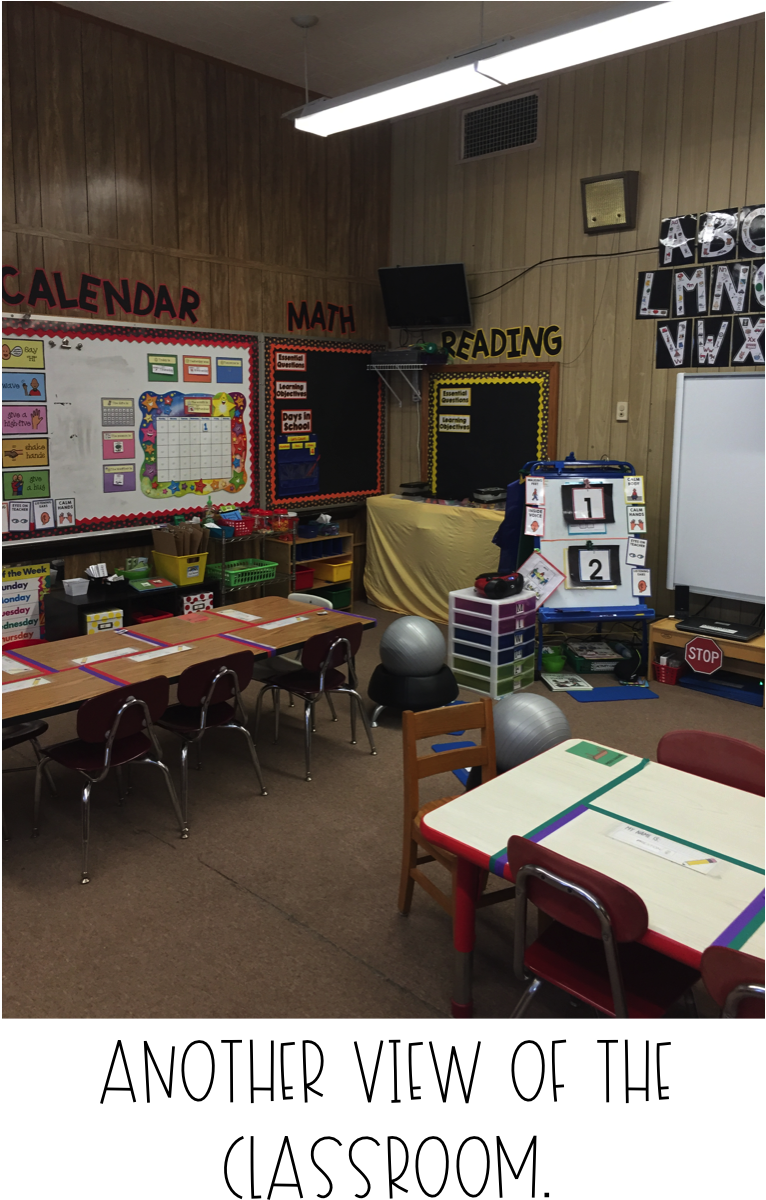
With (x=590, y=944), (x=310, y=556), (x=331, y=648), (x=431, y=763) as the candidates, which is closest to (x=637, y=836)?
(x=590, y=944)

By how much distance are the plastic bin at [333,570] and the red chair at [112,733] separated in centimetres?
374

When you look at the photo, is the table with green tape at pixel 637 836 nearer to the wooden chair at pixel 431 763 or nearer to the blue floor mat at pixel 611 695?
the wooden chair at pixel 431 763

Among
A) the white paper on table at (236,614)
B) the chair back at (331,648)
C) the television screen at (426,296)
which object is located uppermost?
the television screen at (426,296)

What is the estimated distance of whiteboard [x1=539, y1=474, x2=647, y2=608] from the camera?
561cm

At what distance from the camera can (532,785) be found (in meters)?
2.52

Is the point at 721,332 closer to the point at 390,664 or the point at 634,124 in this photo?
the point at 634,124

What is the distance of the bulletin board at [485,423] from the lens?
6531mm

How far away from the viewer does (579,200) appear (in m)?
6.10

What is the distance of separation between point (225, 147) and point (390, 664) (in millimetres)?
3832

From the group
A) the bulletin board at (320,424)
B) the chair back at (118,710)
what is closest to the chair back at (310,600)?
the chair back at (118,710)

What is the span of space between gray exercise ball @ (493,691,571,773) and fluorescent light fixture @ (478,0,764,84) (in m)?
2.68

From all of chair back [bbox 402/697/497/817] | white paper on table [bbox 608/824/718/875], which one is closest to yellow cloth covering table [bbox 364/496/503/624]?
chair back [bbox 402/697/497/817]

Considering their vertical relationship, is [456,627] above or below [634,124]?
below
